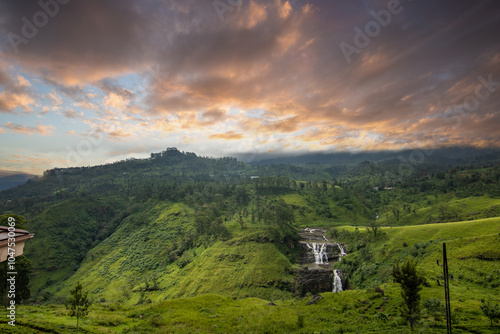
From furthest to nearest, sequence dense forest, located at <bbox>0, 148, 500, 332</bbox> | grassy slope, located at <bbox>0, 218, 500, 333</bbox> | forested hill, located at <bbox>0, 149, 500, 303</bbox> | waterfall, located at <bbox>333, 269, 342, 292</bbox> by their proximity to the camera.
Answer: forested hill, located at <bbox>0, 149, 500, 303</bbox> < waterfall, located at <bbox>333, 269, 342, 292</bbox> < dense forest, located at <bbox>0, 148, 500, 332</bbox> < grassy slope, located at <bbox>0, 218, 500, 333</bbox>

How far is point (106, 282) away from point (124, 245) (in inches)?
1302

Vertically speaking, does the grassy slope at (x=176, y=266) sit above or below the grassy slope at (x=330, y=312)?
below

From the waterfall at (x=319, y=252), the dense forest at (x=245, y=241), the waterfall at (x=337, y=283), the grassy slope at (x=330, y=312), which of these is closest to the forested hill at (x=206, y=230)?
the dense forest at (x=245, y=241)

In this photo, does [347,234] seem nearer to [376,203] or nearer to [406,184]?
[376,203]

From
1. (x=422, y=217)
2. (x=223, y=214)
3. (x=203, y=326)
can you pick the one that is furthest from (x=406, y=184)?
(x=203, y=326)

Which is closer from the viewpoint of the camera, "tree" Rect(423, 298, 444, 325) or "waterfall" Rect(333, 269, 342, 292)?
"tree" Rect(423, 298, 444, 325)

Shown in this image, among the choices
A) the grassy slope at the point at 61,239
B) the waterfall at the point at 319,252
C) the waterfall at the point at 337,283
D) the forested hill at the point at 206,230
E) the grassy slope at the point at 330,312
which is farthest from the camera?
the grassy slope at the point at 61,239

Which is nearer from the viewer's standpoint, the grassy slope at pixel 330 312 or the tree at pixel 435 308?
the grassy slope at pixel 330 312

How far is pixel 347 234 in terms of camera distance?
94.0 m

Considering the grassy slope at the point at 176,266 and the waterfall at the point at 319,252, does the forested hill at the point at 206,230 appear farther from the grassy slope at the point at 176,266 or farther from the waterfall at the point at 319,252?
the waterfall at the point at 319,252

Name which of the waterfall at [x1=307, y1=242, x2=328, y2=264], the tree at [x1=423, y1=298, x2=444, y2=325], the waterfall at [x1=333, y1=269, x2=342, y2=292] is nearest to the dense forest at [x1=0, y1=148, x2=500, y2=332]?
the waterfall at [x1=333, y1=269, x2=342, y2=292]

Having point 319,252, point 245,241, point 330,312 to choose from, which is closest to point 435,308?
point 330,312

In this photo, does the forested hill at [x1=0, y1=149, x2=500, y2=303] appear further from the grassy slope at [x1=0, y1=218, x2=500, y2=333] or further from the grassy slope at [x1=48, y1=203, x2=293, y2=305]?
the grassy slope at [x1=0, y1=218, x2=500, y2=333]

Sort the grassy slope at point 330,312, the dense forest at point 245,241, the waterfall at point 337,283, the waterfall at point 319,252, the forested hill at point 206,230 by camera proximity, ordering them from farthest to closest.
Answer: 1. the waterfall at point 319,252
2. the forested hill at point 206,230
3. the waterfall at point 337,283
4. the dense forest at point 245,241
5. the grassy slope at point 330,312
